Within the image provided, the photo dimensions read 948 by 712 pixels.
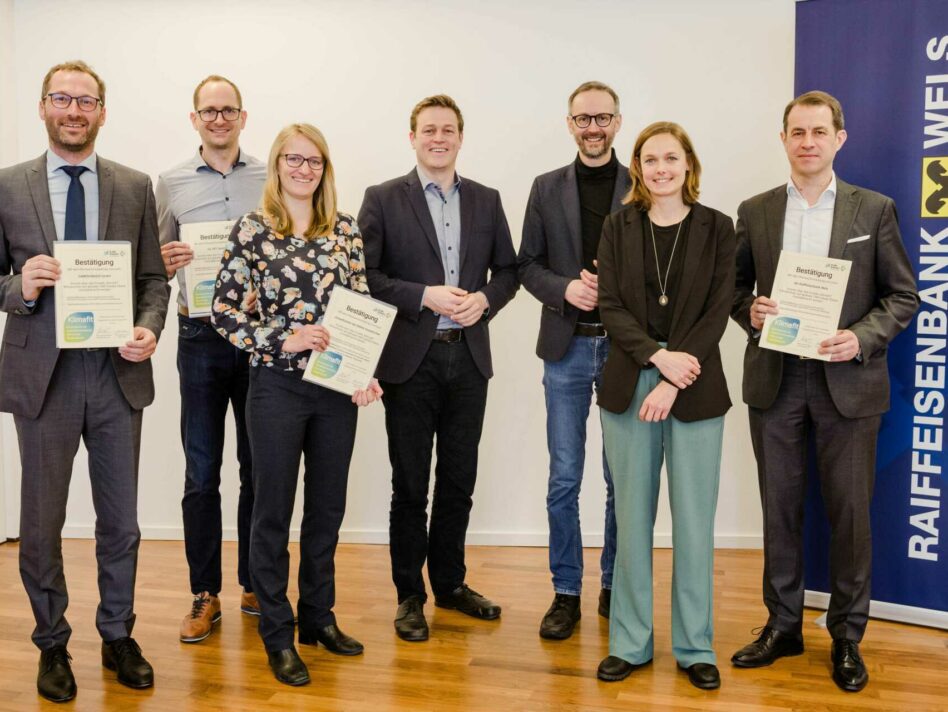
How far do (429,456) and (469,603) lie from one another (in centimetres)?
62

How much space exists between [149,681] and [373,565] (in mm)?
1475

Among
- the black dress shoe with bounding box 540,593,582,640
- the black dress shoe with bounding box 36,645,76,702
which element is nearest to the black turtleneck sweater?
the black dress shoe with bounding box 540,593,582,640

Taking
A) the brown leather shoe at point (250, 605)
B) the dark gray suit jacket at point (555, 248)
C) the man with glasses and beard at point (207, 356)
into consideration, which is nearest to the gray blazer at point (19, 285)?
the man with glasses and beard at point (207, 356)

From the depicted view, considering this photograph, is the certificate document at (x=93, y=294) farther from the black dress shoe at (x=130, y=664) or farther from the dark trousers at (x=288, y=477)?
the black dress shoe at (x=130, y=664)

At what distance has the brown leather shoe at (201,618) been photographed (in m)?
3.49

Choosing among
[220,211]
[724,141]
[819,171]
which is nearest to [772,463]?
[819,171]

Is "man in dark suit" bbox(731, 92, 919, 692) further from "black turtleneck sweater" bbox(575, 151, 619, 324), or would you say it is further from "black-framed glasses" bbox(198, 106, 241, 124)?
"black-framed glasses" bbox(198, 106, 241, 124)

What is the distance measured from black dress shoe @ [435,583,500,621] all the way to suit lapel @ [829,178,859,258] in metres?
1.79

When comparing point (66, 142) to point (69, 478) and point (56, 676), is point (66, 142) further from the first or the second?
point (56, 676)

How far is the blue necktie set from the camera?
3.01 metres

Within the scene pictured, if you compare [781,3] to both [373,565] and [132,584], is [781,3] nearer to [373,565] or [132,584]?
[373,565]

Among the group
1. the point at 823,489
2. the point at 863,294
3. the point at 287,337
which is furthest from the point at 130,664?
the point at 863,294

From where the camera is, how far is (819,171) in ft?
10.5

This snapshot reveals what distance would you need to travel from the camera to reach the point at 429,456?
358 centimetres
